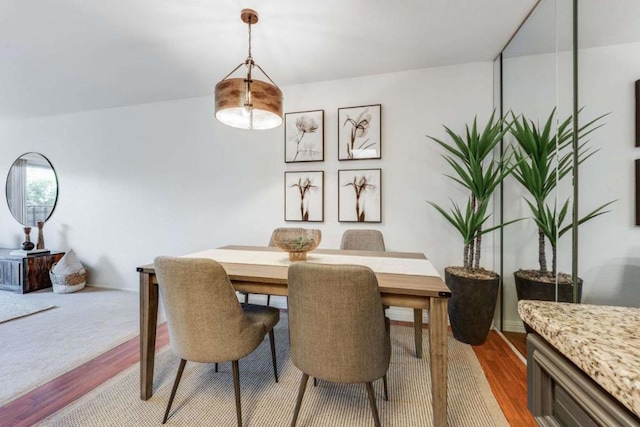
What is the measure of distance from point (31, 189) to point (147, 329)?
4394 mm

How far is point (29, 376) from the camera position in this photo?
6.00ft

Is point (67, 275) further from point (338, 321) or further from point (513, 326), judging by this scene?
point (513, 326)

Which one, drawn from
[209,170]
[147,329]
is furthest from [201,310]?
[209,170]

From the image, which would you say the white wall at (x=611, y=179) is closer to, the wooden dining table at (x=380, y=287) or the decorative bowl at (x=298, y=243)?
the wooden dining table at (x=380, y=287)

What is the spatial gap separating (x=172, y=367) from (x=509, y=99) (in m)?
3.43

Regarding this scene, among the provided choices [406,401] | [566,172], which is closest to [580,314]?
[406,401]

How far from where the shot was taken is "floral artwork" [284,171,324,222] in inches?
116

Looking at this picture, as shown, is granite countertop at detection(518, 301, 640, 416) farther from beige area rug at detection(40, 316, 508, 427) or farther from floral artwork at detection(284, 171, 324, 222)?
floral artwork at detection(284, 171, 324, 222)

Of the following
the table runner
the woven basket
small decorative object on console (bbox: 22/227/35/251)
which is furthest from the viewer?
small decorative object on console (bbox: 22/227/35/251)

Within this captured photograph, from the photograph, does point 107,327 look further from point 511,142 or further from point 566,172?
point 511,142

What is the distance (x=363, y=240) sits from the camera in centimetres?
249

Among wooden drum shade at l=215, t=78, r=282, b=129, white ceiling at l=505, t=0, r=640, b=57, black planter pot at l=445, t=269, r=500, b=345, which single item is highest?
white ceiling at l=505, t=0, r=640, b=57

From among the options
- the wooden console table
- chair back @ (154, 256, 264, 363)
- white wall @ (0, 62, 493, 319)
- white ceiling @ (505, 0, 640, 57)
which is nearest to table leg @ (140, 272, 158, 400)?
chair back @ (154, 256, 264, 363)

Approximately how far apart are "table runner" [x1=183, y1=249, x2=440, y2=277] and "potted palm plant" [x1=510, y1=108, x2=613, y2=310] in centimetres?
81
